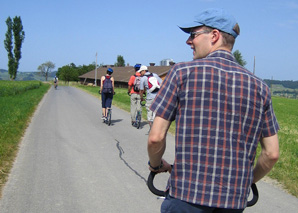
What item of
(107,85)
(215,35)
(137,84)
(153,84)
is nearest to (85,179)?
(215,35)

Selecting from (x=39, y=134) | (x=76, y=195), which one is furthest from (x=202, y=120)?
(x=39, y=134)

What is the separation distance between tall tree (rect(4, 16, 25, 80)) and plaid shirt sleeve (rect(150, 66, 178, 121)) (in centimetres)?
7947

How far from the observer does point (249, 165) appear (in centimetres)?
197

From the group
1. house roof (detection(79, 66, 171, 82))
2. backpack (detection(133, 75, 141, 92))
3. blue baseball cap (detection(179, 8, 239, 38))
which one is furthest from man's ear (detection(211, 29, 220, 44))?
house roof (detection(79, 66, 171, 82))

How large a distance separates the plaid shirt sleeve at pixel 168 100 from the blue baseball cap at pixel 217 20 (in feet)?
1.15

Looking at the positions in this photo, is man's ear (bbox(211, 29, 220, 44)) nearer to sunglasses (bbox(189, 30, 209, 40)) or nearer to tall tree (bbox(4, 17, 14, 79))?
sunglasses (bbox(189, 30, 209, 40))

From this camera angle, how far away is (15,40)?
75.8 meters

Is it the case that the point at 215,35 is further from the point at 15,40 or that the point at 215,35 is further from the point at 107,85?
the point at 15,40

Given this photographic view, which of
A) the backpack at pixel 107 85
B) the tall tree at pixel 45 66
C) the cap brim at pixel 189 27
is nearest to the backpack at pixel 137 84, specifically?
the backpack at pixel 107 85

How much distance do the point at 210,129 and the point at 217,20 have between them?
0.63m

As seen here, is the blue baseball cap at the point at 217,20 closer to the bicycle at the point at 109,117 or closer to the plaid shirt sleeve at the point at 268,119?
the plaid shirt sleeve at the point at 268,119

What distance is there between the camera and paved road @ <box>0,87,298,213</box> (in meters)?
4.50

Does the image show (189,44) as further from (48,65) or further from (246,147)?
(48,65)

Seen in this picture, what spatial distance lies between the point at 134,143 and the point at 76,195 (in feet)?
13.2
